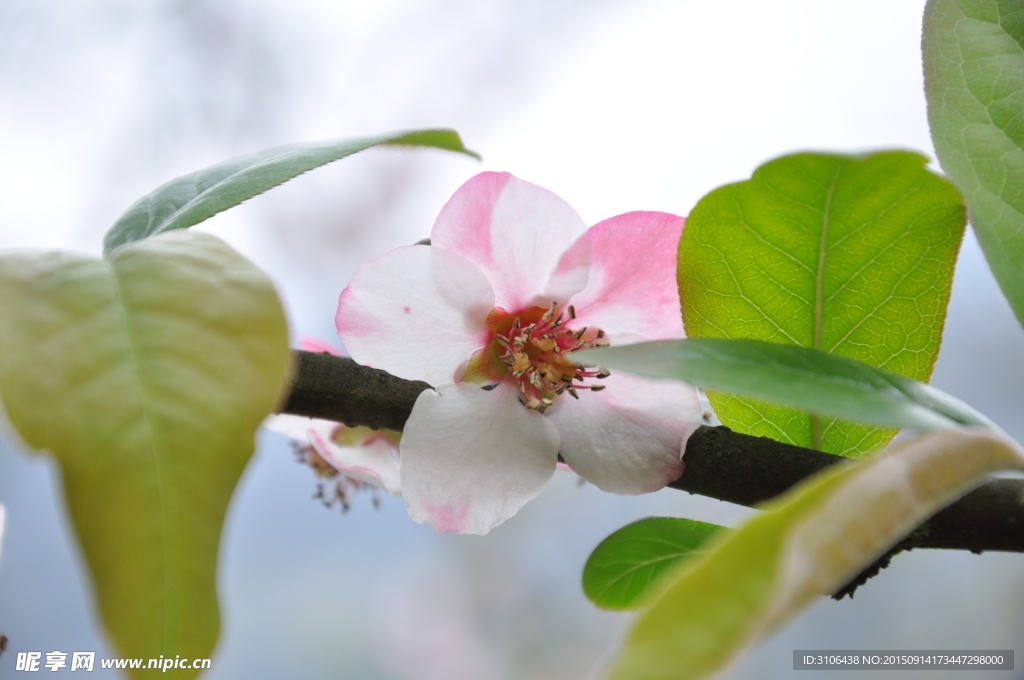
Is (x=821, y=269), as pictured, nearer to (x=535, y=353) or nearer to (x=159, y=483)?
(x=535, y=353)

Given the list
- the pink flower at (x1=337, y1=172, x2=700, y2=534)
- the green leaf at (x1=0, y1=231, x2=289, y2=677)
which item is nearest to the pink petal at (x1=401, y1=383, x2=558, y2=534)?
the pink flower at (x1=337, y1=172, x2=700, y2=534)

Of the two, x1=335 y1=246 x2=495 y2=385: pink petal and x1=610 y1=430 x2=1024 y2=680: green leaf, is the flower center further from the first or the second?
x1=610 y1=430 x2=1024 y2=680: green leaf

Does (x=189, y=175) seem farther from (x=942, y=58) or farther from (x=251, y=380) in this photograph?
(x=942, y=58)

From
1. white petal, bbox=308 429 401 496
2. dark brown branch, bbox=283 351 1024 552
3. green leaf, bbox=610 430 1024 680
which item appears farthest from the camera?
white petal, bbox=308 429 401 496

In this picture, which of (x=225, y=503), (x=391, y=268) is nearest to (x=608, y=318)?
(x=391, y=268)

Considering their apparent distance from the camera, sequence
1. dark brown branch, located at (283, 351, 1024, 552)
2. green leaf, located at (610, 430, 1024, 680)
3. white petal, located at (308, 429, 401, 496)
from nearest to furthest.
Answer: green leaf, located at (610, 430, 1024, 680) < dark brown branch, located at (283, 351, 1024, 552) < white petal, located at (308, 429, 401, 496)

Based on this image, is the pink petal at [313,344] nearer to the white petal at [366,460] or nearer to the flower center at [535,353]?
the white petal at [366,460]

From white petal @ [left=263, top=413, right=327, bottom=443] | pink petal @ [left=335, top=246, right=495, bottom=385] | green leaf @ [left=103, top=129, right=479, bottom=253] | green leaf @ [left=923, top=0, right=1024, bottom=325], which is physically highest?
green leaf @ [left=923, top=0, right=1024, bottom=325]

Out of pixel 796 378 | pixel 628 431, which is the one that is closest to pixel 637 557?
pixel 628 431
